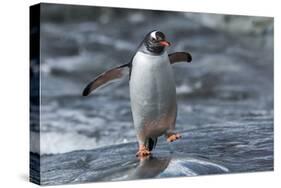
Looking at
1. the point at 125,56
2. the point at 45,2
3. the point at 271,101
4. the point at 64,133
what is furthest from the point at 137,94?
the point at 271,101

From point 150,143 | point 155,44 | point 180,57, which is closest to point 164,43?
point 155,44

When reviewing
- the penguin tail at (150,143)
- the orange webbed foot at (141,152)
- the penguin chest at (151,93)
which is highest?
the penguin chest at (151,93)

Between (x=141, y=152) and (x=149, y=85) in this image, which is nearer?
(x=149, y=85)

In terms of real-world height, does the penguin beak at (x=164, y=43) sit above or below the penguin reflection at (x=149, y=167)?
above

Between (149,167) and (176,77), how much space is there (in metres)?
0.86

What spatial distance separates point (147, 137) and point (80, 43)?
3.30 ft

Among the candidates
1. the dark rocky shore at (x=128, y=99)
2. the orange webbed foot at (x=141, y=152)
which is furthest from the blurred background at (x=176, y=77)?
the orange webbed foot at (x=141, y=152)

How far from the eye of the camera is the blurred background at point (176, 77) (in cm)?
545

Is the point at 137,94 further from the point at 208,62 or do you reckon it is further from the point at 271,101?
the point at 271,101

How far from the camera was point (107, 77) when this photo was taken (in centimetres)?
567

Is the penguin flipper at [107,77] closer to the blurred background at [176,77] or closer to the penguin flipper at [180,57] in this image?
the blurred background at [176,77]

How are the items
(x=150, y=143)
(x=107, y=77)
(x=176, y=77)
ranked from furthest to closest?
(x=176, y=77) < (x=150, y=143) < (x=107, y=77)

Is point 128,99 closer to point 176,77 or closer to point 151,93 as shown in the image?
point 151,93

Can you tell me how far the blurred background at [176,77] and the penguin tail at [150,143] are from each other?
15 centimetres
